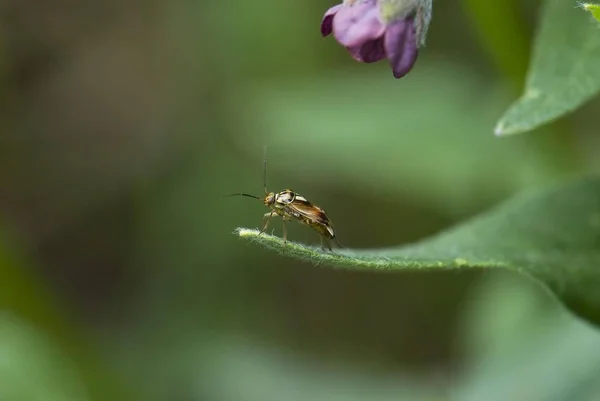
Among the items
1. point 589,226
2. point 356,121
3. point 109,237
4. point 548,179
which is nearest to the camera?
point 589,226

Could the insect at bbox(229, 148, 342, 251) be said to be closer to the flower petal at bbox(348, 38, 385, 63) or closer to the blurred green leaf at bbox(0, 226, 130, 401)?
the flower petal at bbox(348, 38, 385, 63)

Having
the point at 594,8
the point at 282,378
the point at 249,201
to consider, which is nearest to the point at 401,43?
the point at 594,8

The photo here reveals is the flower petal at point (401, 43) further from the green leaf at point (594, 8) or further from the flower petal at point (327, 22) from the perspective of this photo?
the green leaf at point (594, 8)

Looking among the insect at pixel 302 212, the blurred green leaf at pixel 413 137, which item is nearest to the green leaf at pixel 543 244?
the insect at pixel 302 212

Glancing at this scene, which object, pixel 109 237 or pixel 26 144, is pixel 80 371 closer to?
pixel 109 237

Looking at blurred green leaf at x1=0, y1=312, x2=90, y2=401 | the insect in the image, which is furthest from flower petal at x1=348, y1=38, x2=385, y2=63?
blurred green leaf at x1=0, y1=312, x2=90, y2=401

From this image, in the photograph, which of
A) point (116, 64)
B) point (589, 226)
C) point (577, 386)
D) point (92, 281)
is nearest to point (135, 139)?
point (116, 64)

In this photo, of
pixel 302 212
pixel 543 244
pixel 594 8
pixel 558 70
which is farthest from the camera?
pixel 302 212

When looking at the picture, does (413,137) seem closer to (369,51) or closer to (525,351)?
(525,351)
